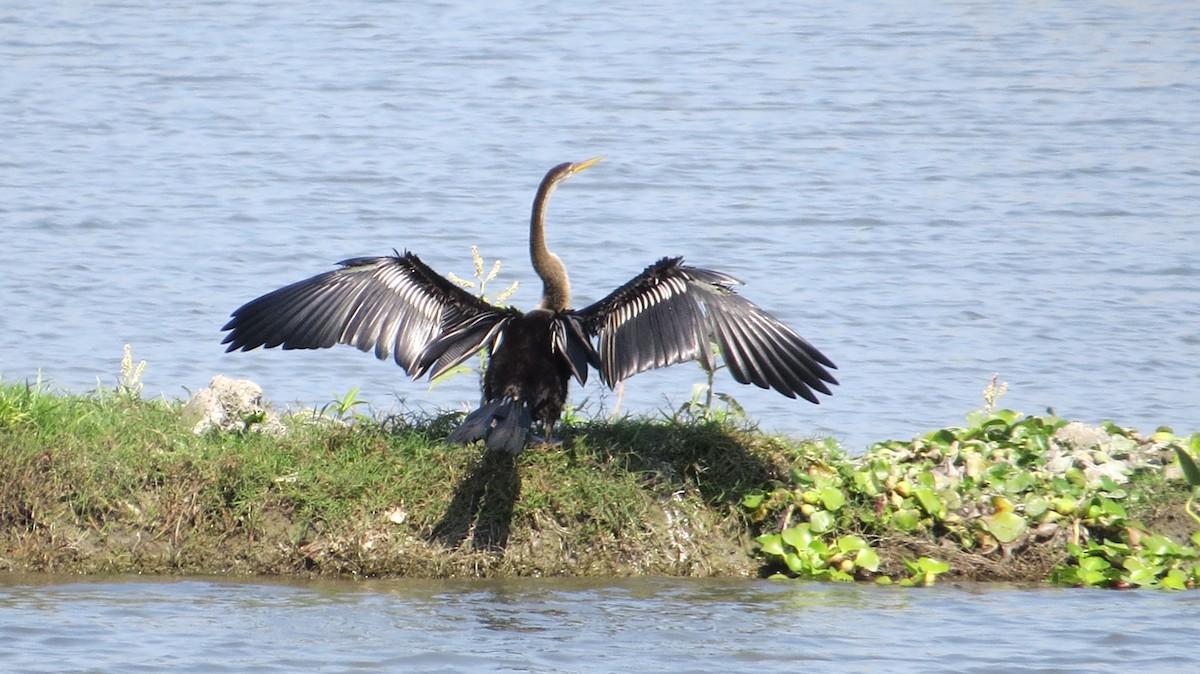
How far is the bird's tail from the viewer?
5.72 metres

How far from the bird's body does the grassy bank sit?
1.03 ft

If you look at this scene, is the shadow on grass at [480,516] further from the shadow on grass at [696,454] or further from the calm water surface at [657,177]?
the calm water surface at [657,177]

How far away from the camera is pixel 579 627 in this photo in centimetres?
552

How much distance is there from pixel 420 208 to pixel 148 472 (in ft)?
24.0

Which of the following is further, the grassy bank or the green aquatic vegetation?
the green aquatic vegetation

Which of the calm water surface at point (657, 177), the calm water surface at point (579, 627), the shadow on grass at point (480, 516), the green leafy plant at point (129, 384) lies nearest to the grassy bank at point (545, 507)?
the shadow on grass at point (480, 516)

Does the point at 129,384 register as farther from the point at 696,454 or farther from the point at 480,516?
the point at 696,454

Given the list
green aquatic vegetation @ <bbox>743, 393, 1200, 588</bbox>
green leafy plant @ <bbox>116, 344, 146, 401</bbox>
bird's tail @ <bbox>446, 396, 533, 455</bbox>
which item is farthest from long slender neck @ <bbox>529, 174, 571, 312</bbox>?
green leafy plant @ <bbox>116, 344, 146, 401</bbox>

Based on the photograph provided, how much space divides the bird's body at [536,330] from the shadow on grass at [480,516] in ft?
0.89

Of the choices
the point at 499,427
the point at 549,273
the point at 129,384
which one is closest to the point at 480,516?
the point at 499,427

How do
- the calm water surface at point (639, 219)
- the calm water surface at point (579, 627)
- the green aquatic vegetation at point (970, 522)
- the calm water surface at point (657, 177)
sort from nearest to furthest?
the calm water surface at point (579, 627), the calm water surface at point (639, 219), the green aquatic vegetation at point (970, 522), the calm water surface at point (657, 177)

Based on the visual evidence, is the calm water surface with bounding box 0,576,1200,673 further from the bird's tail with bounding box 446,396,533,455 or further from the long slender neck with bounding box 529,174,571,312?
the long slender neck with bounding box 529,174,571,312

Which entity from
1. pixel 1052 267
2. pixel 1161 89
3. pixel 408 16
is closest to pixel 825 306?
pixel 1052 267

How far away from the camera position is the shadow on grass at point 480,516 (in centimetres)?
603
